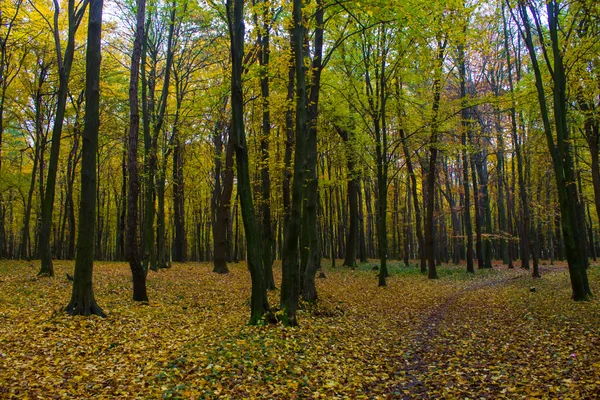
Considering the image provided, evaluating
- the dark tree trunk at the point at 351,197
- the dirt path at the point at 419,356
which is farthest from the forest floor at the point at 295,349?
the dark tree trunk at the point at 351,197

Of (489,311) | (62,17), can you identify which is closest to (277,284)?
(489,311)

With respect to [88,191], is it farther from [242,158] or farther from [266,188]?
[266,188]

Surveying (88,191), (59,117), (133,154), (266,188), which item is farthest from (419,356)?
(59,117)

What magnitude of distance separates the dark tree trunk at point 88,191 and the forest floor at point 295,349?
1.54 feet

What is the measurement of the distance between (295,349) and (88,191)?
5963 mm

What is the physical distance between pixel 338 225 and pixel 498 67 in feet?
61.0

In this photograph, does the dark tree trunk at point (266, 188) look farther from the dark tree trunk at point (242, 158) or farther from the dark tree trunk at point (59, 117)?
the dark tree trunk at point (59, 117)

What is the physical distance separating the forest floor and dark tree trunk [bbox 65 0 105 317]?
470 mm

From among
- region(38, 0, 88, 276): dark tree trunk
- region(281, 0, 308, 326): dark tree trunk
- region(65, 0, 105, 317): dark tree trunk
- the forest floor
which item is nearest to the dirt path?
the forest floor

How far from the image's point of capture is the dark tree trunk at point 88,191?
28.1ft

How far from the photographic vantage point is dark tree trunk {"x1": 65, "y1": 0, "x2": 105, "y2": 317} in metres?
8.57

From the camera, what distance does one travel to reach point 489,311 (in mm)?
11586

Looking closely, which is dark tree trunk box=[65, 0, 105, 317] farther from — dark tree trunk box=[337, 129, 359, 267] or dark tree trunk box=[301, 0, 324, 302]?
dark tree trunk box=[337, 129, 359, 267]

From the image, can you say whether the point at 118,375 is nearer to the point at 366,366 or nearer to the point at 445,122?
the point at 366,366
